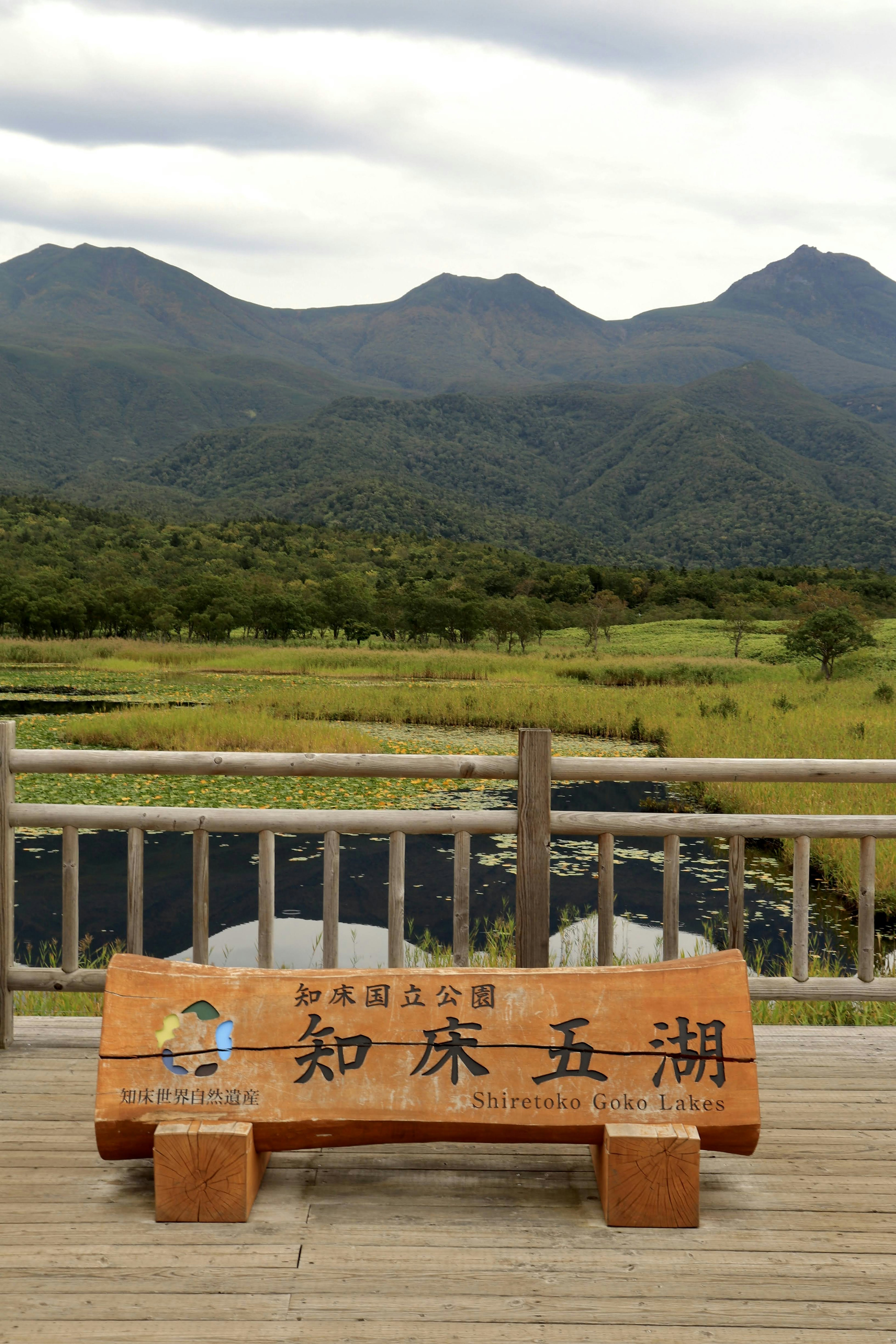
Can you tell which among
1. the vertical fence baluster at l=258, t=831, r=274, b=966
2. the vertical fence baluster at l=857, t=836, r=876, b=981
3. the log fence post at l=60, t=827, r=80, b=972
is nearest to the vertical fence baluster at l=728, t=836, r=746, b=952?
the vertical fence baluster at l=857, t=836, r=876, b=981

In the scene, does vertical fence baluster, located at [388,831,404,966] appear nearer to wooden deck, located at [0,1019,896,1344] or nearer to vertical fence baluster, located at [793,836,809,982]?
wooden deck, located at [0,1019,896,1344]

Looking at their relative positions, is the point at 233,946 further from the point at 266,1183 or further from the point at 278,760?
the point at 266,1183

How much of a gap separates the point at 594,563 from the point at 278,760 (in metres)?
102

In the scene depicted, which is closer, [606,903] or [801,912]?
[606,903]

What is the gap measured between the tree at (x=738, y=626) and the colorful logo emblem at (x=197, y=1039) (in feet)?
115

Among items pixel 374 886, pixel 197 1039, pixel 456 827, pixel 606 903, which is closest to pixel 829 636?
pixel 374 886

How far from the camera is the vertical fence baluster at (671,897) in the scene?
400cm

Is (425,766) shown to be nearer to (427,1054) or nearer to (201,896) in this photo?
(201,896)

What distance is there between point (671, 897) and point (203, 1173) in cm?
210

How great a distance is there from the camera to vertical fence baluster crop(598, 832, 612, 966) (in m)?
4.00

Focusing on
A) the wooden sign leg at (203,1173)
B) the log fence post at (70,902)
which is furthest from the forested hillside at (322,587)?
the wooden sign leg at (203,1173)

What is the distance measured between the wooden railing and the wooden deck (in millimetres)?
728

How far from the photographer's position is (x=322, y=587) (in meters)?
57.6

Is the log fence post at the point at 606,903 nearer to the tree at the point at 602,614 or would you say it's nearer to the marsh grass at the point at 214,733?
the marsh grass at the point at 214,733
